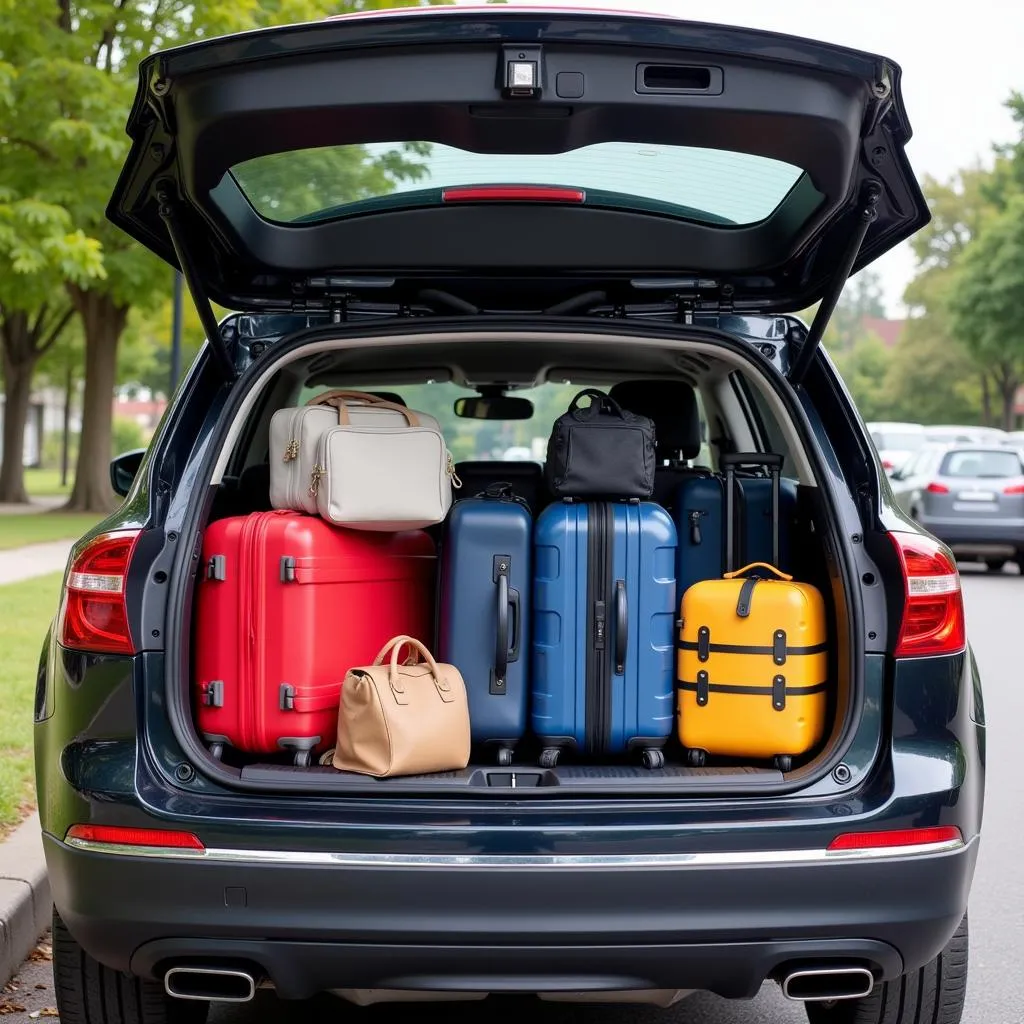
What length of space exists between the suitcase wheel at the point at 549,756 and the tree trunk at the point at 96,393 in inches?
859

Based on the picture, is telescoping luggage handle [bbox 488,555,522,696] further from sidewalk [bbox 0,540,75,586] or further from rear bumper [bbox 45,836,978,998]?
sidewalk [bbox 0,540,75,586]

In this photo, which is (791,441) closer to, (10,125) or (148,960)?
(148,960)

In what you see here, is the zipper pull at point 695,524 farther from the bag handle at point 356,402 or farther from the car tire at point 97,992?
the car tire at point 97,992

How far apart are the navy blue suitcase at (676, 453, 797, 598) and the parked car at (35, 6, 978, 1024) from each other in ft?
0.56

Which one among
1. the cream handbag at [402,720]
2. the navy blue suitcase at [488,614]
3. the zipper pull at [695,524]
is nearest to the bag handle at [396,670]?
the cream handbag at [402,720]

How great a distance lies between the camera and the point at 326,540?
11.5 ft

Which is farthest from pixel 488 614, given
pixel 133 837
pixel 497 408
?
pixel 497 408

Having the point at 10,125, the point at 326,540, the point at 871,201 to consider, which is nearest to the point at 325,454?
the point at 326,540

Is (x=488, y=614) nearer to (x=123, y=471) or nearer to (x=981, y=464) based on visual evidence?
(x=123, y=471)

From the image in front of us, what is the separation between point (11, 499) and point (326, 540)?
27.7 m

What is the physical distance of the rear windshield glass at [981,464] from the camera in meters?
16.6

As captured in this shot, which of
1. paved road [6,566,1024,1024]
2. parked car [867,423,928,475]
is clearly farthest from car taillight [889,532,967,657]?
parked car [867,423,928,475]

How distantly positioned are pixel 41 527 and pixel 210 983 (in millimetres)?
18682

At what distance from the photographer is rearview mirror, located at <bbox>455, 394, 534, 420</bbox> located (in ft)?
17.9
